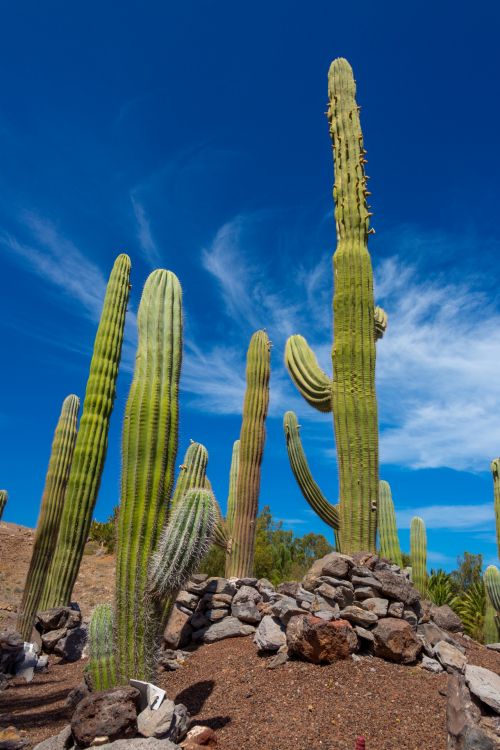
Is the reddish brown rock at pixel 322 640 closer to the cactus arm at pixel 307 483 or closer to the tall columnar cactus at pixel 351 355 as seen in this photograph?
the tall columnar cactus at pixel 351 355

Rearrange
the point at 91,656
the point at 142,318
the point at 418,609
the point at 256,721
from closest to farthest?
the point at 256,721 < the point at 91,656 < the point at 142,318 < the point at 418,609

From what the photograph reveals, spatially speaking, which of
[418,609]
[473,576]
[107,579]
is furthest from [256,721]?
[473,576]

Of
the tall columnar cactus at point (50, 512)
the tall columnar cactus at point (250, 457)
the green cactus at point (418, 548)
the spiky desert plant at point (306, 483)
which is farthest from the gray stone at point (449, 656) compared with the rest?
the green cactus at point (418, 548)

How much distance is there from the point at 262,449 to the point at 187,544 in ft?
16.9

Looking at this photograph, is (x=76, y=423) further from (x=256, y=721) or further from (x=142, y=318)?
(x=256, y=721)

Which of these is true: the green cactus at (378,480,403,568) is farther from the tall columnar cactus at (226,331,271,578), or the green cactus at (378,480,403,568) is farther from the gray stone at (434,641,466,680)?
the gray stone at (434,641,466,680)

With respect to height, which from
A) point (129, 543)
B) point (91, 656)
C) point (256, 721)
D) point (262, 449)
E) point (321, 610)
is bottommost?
point (256, 721)

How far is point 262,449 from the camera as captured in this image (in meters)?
A: 9.44

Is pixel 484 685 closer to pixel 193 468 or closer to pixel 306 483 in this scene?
pixel 193 468

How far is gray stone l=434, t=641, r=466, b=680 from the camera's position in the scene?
207 inches

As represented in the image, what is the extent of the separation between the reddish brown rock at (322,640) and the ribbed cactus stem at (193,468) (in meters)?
2.07

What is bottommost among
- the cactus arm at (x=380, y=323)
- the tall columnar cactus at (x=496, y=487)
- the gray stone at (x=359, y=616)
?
the gray stone at (x=359, y=616)

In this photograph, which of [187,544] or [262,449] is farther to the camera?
[262,449]

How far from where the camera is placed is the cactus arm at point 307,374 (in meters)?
7.21
